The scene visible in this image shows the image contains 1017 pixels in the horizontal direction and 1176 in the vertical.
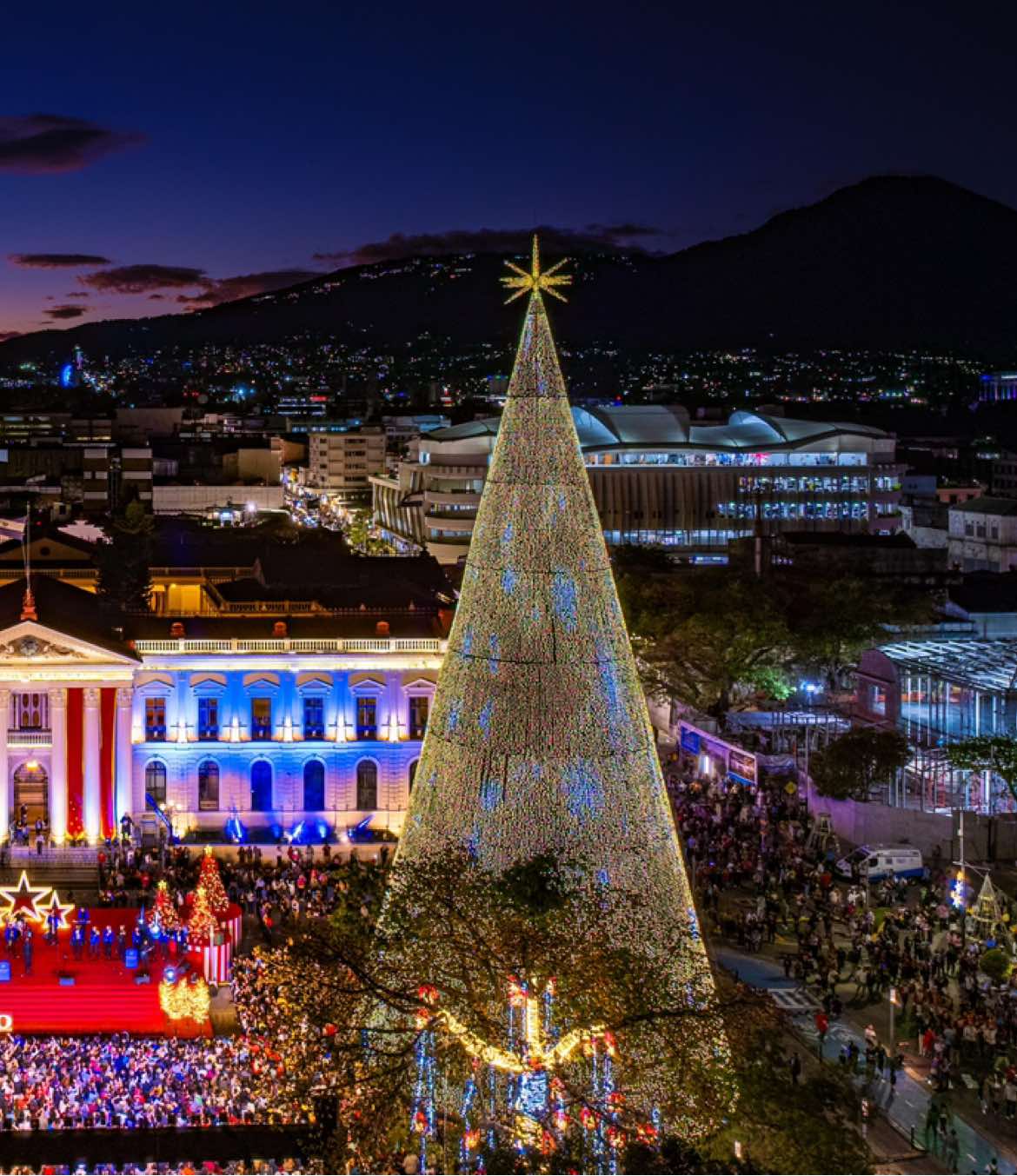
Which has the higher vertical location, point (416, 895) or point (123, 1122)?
point (416, 895)

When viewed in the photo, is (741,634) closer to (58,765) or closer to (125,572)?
(125,572)

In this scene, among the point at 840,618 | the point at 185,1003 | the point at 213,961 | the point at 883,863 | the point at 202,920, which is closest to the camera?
the point at 185,1003

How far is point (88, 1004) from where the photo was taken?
1491 inches

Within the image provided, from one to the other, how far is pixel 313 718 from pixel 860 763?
1607 cm

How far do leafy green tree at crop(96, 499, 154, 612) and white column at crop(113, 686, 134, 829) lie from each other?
48.1ft

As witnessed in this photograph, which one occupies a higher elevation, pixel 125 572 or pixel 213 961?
pixel 125 572

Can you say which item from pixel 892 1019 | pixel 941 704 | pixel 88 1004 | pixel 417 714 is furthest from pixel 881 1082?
pixel 417 714

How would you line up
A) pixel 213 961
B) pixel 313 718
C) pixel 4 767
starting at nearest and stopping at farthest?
pixel 213 961 < pixel 4 767 < pixel 313 718

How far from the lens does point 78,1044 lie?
35500 millimetres

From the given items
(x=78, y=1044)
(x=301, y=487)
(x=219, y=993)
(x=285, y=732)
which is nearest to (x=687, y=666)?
(x=285, y=732)

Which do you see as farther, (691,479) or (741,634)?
(691,479)

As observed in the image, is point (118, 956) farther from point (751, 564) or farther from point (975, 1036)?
point (751, 564)

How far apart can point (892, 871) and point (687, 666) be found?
19311mm

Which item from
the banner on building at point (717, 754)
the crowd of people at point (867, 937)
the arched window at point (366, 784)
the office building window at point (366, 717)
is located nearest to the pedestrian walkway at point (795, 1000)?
the crowd of people at point (867, 937)
